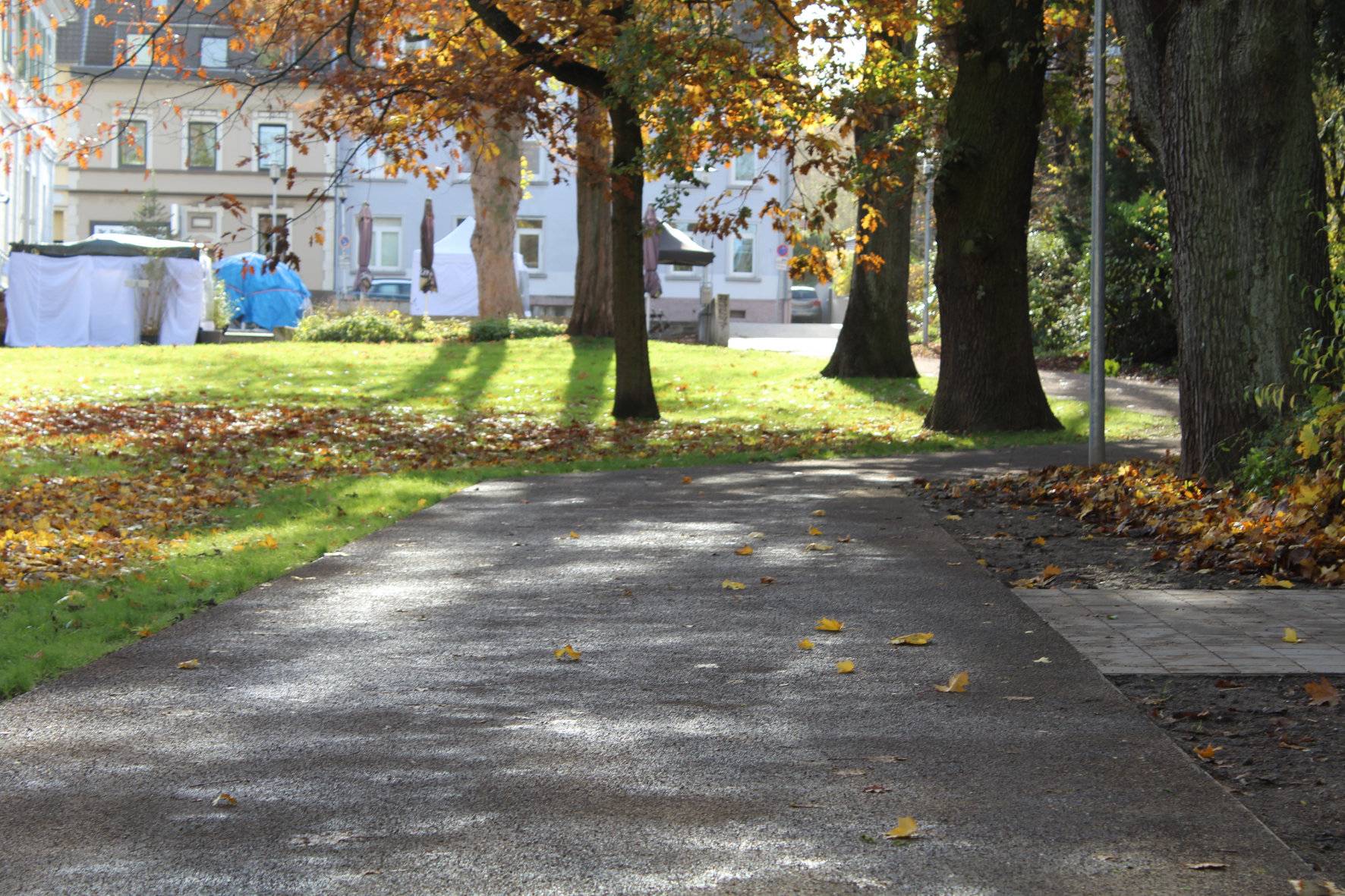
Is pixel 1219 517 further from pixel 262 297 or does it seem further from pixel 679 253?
pixel 262 297

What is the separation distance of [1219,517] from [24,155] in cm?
3280

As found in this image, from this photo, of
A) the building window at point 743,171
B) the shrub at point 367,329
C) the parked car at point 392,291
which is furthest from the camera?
the building window at point 743,171

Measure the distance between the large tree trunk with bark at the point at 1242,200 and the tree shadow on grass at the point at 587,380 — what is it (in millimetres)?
11350

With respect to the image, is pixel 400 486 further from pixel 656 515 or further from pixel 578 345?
pixel 578 345

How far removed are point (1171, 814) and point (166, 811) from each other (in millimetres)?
2703

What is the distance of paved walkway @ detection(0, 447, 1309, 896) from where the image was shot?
4039mm

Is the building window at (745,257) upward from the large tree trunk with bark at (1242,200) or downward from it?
upward

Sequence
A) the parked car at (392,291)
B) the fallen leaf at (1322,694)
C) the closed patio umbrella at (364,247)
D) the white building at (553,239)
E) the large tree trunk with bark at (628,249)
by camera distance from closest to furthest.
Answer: the fallen leaf at (1322,694), the large tree trunk with bark at (628,249), the closed patio umbrella at (364,247), the parked car at (392,291), the white building at (553,239)

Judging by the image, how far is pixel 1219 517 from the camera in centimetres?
973

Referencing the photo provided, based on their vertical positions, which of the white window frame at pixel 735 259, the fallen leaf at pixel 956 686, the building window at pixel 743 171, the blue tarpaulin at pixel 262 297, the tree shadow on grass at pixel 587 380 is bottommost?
the fallen leaf at pixel 956 686

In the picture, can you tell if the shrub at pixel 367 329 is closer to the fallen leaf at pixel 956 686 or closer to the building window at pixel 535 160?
the building window at pixel 535 160

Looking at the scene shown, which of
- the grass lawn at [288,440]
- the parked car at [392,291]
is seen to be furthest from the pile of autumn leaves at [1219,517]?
the parked car at [392,291]

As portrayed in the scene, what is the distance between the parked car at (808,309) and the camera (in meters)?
68.1

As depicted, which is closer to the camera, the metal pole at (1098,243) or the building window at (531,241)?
the metal pole at (1098,243)
